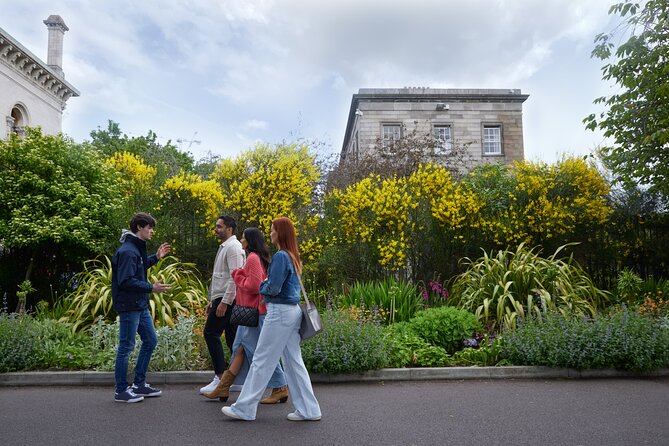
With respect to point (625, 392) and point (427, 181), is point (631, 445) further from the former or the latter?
point (427, 181)

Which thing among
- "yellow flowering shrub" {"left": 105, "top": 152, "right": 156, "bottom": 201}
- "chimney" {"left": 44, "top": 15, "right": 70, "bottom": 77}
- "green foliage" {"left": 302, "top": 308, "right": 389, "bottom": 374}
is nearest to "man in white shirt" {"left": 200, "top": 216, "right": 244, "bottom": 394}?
"green foliage" {"left": 302, "top": 308, "right": 389, "bottom": 374}

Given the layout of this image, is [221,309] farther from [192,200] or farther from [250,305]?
[192,200]

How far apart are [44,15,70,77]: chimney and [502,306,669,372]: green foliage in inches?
1143

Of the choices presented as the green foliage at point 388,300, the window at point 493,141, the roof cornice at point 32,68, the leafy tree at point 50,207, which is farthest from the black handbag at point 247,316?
the window at point 493,141

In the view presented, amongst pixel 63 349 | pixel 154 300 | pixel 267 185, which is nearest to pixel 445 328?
pixel 154 300

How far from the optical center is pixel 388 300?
9.60 metres

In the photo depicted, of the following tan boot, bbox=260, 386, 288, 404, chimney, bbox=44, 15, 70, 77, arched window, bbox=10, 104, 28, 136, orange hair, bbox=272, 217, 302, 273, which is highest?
chimney, bbox=44, 15, 70, 77

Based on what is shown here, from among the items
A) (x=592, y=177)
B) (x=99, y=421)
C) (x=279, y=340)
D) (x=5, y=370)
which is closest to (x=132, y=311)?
(x=99, y=421)

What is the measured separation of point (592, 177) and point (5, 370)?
1152 cm

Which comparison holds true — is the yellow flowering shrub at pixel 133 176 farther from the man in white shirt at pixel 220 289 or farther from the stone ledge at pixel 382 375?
the man in white shirt at pixel 220 289

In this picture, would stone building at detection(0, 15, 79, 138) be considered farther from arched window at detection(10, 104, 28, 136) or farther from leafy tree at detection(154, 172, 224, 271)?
leafy tree at detection(154, 172, 224, 271)

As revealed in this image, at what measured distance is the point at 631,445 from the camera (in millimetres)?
4363

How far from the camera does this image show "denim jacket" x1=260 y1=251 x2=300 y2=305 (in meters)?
4.88

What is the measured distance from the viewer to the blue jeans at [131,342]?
19.0 feet
